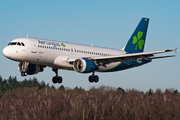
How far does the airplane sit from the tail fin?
4614 millimetres

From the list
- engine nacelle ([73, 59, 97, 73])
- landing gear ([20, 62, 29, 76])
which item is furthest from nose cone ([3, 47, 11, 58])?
engine nacelle ([73, 59, 97, 73])

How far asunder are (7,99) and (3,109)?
18.2 metres

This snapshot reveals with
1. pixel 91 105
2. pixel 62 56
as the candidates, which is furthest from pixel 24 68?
pixel 91 105

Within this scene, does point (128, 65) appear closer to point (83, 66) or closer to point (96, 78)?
point (96, 78)

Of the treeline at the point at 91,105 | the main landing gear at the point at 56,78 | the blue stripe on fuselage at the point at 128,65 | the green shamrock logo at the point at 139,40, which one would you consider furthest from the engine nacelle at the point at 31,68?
the treeline at the point at 91,105

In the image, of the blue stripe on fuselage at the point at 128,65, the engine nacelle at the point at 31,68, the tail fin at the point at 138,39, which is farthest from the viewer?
the tail fin at the point at 138,39

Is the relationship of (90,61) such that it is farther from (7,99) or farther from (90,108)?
(7,99)

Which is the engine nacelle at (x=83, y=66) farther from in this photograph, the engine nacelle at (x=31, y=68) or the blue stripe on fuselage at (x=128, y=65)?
the blue stripe on fuselage at (x=128, y=65)

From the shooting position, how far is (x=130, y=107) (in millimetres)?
126438

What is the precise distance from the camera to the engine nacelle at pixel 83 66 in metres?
39.1

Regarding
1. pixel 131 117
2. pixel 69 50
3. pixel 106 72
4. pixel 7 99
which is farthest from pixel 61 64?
pixel 7 99

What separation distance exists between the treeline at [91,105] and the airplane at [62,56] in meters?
66.9

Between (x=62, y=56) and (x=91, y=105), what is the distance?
9229cm

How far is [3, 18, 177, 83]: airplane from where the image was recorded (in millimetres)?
36906
